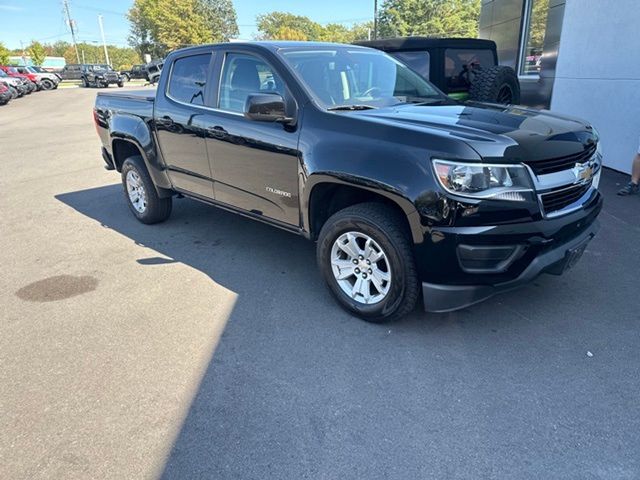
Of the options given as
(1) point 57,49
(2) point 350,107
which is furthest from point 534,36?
(1) point 57,49

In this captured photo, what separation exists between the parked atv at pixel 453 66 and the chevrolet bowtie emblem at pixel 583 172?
364 cm

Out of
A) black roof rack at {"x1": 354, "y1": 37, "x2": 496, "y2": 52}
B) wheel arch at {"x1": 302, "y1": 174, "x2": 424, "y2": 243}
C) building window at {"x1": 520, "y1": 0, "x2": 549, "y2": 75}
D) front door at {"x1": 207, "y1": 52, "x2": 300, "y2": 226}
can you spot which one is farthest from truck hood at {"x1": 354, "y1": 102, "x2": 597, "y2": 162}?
building window at {"x1": 520, "y1": 0, "x2": 549, "y2": 75}

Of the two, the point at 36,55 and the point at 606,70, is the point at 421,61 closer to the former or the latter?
the point at 606,70

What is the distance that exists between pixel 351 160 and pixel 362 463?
1.80 meters

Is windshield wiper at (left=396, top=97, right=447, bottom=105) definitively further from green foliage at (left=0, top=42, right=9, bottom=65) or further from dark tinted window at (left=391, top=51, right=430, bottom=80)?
green foliage at (left=0, top=42, right=9, bottom=65)

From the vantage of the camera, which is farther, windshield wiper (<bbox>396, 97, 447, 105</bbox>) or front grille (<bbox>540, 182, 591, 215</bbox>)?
windshield wiper (<bbox>396, 97, 447, 105</bbox>)

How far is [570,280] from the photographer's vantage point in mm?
3900

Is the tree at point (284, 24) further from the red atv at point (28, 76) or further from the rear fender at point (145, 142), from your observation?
the rear fender at point (145, 142)

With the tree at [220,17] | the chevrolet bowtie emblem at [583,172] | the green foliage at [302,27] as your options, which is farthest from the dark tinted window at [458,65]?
the green foliage at [302,27]

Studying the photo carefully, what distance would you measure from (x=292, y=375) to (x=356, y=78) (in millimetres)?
2469

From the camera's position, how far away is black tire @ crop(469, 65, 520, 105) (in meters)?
6.49

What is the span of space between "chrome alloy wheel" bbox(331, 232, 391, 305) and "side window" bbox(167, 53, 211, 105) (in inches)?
80.9

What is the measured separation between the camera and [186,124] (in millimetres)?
4473

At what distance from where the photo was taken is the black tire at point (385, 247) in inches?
119
